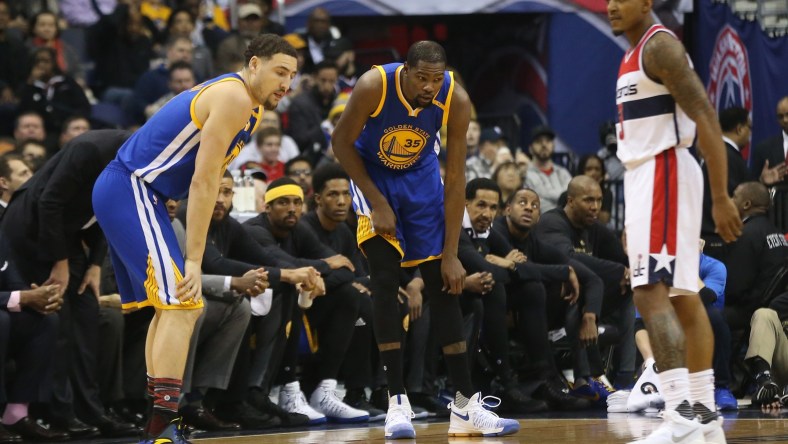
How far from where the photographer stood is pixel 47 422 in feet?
25.6

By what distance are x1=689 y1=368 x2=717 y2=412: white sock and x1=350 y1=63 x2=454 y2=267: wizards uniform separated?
5.73 feet

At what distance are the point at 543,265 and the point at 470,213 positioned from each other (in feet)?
2.23

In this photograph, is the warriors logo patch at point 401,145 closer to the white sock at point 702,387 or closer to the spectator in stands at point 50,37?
the white sock at point 702,387

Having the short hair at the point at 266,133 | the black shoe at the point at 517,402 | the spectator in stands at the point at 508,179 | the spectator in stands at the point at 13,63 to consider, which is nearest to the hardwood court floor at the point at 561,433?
the black shoe at the point at 517,402

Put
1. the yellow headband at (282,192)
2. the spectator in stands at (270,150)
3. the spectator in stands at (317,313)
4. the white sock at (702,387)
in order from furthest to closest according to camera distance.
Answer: the spectator in stands at (270,150) < the yellow headband at (282,192) < the spectator in stands at (317,313) < the white sock at (702,387)

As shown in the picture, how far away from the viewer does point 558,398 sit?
9.13 meters

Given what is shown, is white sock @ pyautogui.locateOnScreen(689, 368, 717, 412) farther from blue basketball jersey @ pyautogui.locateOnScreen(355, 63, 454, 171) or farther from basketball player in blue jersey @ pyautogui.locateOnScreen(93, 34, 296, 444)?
basketball player in blue jersey @ pyautogui.locateOnScreen(93, 34, 296, 444)

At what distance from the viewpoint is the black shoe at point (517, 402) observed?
8.95 meters

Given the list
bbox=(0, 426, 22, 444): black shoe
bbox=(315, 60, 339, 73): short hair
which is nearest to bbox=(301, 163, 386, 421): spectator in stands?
bbox=(0, 426, 22, 444): black shoe

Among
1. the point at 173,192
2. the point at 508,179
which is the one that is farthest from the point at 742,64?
the point at 173,192

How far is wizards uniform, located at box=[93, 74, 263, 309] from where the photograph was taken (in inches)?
230

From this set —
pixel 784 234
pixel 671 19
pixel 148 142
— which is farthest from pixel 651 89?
pixel 671 19

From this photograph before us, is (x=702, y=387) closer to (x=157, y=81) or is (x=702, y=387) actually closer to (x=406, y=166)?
(x=406, y=166)

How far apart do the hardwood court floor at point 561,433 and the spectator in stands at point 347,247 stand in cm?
75
